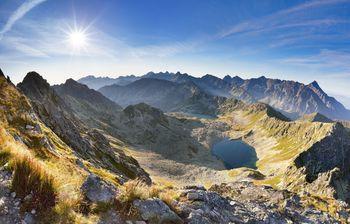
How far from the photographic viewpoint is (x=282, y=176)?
497 feet

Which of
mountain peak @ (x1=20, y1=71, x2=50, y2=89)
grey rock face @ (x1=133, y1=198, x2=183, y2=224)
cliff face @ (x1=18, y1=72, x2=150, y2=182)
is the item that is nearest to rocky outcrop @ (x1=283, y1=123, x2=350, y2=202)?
cliff face @ (x1=18, y1=72, x2=150, y2=182)

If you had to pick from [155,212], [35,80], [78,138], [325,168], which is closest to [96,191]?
[155,212]

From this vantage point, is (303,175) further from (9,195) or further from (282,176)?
(9,195)

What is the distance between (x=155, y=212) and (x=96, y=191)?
2737mm

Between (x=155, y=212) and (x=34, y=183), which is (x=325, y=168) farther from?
(x=34, y=183)

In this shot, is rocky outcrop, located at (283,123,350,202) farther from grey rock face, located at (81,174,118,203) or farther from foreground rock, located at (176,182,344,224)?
grey rock face, located at (81,174,118,203)

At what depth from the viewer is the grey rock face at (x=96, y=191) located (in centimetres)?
1155

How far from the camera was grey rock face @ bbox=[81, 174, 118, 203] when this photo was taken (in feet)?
37.9

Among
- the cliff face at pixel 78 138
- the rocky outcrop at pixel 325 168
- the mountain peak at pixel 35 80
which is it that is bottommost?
the rocky outcrop at pixel 325 168

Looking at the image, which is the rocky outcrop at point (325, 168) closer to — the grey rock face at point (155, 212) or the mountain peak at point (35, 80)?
the grey rock face at point (155, 212)

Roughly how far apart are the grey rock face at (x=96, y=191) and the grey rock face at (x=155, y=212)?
1.16 m

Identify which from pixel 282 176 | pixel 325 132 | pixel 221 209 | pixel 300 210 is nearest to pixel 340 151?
pixel 325 132

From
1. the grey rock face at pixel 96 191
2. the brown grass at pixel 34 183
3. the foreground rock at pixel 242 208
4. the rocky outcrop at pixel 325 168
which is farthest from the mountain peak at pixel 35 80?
the brown grass at pixel 34 183

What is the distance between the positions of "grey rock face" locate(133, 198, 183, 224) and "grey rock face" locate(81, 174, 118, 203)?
3.79 feet
